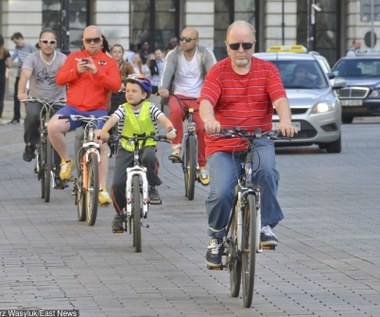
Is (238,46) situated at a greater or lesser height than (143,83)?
greater

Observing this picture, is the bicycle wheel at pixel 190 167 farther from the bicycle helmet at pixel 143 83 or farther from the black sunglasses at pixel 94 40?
the bicycle helmet at pixel 143 83

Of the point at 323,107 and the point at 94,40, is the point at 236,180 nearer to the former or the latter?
the point at 94,40

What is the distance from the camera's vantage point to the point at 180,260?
39.7ft

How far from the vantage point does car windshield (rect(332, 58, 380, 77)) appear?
40.3 meters

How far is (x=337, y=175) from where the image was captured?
21.2m

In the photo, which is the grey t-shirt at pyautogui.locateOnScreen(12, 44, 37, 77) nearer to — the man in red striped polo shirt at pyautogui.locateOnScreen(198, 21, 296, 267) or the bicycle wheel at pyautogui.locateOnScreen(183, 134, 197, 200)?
the bicycle wheel at pyautogui.locateOnScreen(183, 134, 197, 200)

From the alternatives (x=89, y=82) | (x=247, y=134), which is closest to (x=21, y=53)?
(x=89, y=82)

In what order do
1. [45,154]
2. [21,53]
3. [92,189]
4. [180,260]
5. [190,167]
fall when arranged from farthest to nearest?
[21,53] → [45,154] → [190,167] → [92,189] → [180,260]

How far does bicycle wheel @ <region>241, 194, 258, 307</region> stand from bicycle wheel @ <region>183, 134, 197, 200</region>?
758cm

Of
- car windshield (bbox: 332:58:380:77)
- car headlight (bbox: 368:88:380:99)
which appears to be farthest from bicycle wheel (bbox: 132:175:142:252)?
car windshield (bbox: 332:58:380:77)

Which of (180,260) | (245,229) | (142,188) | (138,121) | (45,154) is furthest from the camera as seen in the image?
(45,154)

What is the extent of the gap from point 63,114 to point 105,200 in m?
1.24

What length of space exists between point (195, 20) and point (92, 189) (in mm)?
52466

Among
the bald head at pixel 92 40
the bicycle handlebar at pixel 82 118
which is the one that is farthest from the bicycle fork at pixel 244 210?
the bald head at pixel 92 40
